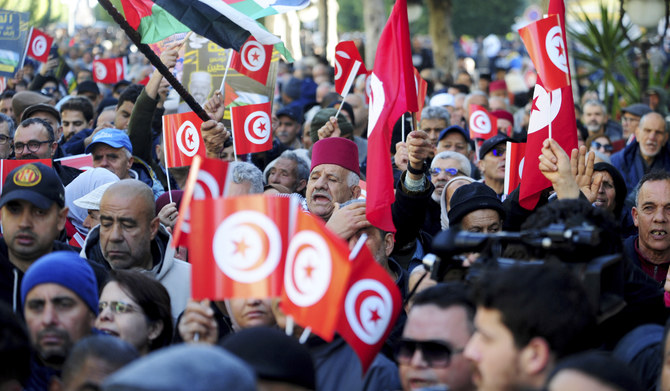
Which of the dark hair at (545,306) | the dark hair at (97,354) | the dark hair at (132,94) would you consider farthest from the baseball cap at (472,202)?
the dark hair at (132,94)

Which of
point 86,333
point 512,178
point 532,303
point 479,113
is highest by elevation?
point 479,113

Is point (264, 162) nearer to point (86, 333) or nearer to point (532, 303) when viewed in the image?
point (86, 333)

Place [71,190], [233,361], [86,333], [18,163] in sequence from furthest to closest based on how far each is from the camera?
[71,190] < [18,163] < [86,333] < [233,361]

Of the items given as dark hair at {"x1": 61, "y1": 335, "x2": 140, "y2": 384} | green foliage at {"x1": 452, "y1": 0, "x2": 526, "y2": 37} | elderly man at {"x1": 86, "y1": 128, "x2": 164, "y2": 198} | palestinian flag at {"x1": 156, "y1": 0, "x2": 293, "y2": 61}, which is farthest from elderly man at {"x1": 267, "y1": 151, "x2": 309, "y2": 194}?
green foliage at {"x1": 452, "y1": 0, "x2": 526, "y2": 37}

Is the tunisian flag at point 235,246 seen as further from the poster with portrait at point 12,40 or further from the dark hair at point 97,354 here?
the poster with portrait at point 12,40

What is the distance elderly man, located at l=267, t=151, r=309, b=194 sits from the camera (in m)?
8.08

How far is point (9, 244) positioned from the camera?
5031mm

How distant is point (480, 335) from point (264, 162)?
7.03 metres

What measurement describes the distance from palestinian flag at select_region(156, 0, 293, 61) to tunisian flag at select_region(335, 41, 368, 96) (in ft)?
6.73

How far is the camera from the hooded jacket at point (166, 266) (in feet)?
18.3

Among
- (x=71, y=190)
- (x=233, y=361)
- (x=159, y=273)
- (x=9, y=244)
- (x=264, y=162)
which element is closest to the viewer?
(x=233, y=361)

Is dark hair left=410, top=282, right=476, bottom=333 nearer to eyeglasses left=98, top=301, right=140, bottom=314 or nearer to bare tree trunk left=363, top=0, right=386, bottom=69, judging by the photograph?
eyeglasses left=98, top=301, right=140, bottom=314

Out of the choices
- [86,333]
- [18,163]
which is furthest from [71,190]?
[86,333]

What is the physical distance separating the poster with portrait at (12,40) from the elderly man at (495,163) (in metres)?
5.37
